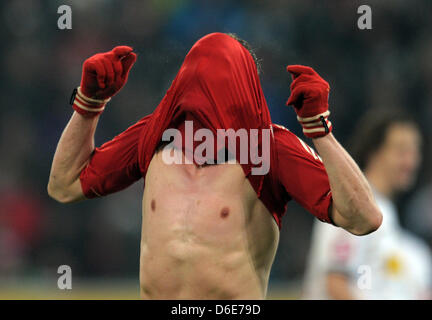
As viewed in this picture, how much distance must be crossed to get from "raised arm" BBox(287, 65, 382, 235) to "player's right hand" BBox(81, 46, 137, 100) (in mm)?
644

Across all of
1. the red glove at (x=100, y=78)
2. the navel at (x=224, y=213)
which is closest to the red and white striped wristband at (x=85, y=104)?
the red glove at (x=100, y=78)

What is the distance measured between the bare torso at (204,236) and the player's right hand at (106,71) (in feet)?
1.21

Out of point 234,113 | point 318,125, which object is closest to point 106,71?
point 234,113

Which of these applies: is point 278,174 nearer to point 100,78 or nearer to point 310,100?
point 310,100

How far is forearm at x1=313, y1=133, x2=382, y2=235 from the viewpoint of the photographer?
2.15 meters

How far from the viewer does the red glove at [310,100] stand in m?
2.13

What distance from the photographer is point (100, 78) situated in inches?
94.7

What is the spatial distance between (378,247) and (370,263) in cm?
11

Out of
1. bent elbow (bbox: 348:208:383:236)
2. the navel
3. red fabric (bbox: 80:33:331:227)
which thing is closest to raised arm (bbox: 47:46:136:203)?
red fabric (bbox: 80:33:331:227)

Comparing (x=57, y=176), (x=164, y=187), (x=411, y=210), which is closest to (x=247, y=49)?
(x=164, y=187)

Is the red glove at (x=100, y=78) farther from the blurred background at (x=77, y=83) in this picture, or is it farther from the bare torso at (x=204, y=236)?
the blurred background at (x=77, y=83)

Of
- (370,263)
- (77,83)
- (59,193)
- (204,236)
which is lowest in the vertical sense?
(370,263)

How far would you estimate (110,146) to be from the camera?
8.48ft
